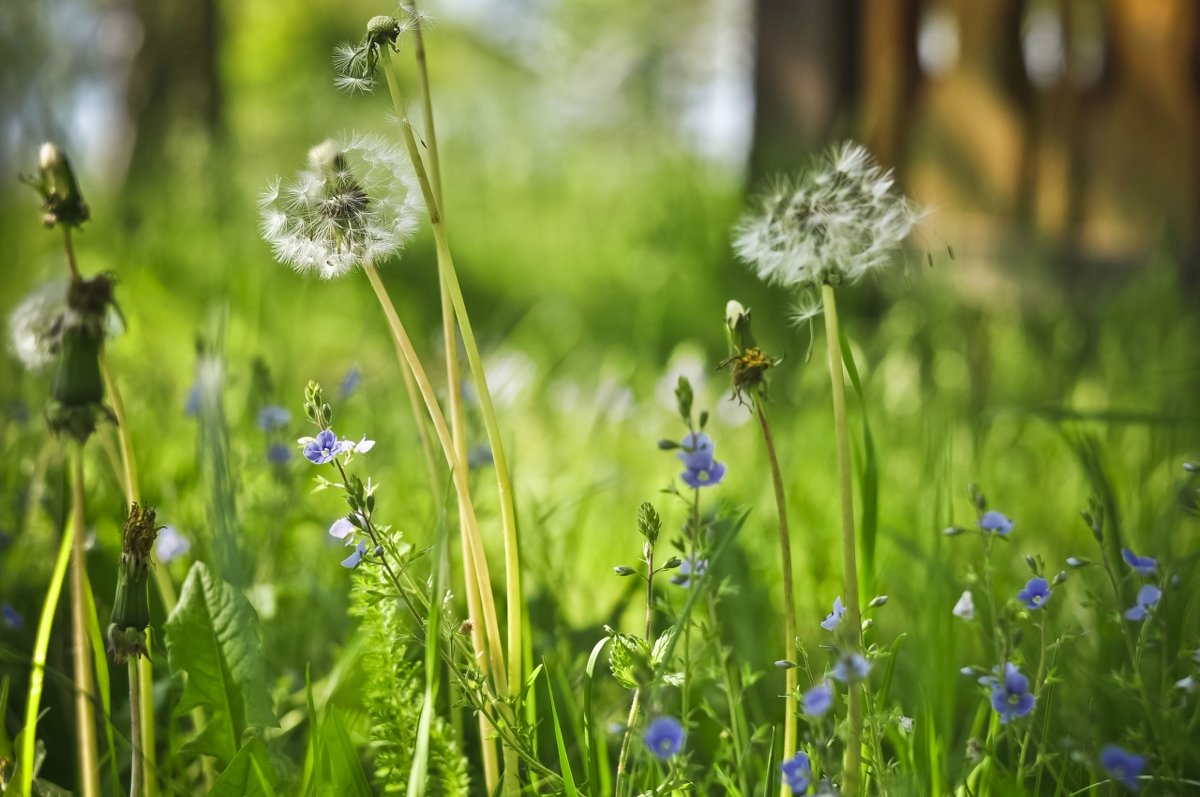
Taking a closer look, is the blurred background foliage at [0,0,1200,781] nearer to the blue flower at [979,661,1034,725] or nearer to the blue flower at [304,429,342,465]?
the blue flower at [979,661,1034,725]

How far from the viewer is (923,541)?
1.84 m

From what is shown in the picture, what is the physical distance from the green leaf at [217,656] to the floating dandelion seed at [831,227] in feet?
2.35

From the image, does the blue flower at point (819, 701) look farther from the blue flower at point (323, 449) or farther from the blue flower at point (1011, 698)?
the blue flower at point (323, 449)

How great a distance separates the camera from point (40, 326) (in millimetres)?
1267

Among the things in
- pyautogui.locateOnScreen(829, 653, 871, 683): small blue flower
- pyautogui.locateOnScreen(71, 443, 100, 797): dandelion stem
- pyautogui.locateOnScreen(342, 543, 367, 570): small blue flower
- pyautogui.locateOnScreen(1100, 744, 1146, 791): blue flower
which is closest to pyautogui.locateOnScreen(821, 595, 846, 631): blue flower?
pyautogui.locateOnScreen(829, 653, 871, 683): small blue flower

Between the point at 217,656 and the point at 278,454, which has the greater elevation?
the point at 278,454

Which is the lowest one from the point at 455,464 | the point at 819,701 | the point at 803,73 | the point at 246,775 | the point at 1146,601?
the point at 246,775

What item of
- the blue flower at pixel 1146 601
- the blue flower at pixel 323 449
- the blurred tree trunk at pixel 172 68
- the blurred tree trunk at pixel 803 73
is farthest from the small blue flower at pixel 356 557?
the blurred tree trunk at pixel 172 68

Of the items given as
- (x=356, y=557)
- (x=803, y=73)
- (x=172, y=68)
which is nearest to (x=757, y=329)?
(x=803, y=73)

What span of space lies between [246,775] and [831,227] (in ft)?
2.70

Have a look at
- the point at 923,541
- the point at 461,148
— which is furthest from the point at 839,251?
the point at 461,148

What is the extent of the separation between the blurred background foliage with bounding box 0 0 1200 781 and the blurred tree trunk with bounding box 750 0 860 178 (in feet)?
0.05

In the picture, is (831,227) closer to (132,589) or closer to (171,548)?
(132,589)

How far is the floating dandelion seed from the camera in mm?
892
